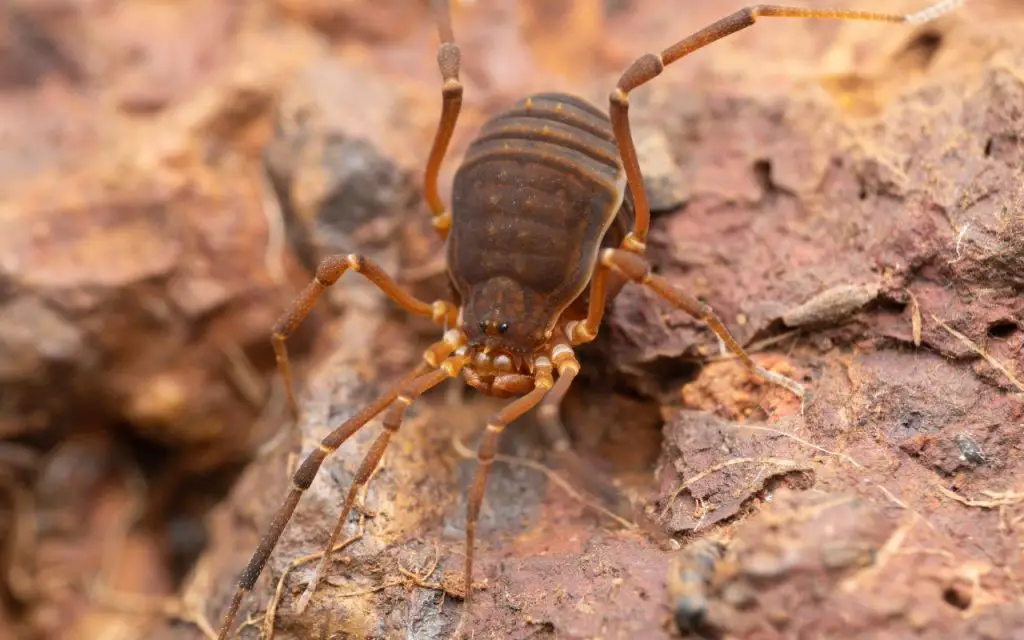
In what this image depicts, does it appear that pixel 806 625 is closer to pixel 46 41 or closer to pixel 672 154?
pixel 672 154

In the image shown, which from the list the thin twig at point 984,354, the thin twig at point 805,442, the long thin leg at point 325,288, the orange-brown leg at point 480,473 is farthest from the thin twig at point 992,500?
the long thin leg at point 325,288

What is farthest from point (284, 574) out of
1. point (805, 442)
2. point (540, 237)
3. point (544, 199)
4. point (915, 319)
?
point (915, 319)

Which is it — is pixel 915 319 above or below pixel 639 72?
below

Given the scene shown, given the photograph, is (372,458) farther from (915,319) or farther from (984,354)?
(984,354)

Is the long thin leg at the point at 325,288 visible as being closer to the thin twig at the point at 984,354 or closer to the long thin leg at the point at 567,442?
the long thin leg at the point at 567,442

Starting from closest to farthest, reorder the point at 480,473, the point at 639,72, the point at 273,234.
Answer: the point at 480,473 < the point at 639,72 < the point at 273,234

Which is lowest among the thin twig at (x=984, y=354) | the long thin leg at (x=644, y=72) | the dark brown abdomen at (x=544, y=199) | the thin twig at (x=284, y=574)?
the thin twig at (x=284, y=574)

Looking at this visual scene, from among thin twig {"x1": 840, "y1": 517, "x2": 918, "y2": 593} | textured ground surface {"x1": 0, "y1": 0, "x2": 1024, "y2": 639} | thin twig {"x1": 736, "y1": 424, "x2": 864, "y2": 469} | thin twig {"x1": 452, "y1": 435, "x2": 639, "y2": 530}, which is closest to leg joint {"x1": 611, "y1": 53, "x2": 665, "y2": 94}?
textured ground surface {"x1": 0, "y1": 0, "x2": 1024, "y2": 639}
